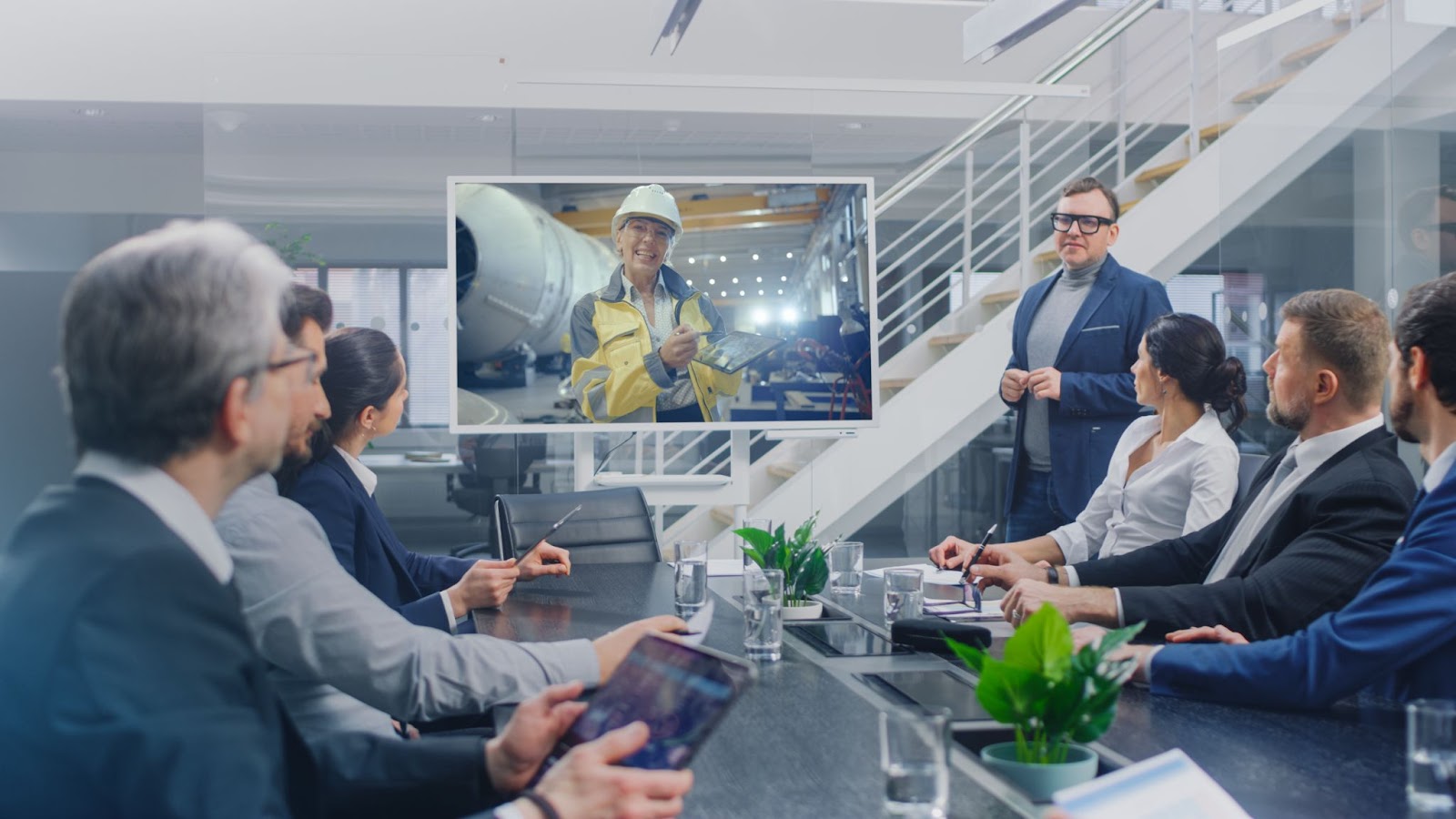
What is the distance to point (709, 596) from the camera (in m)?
2.54

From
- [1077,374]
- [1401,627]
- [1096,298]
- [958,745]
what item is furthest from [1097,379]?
[958,745]

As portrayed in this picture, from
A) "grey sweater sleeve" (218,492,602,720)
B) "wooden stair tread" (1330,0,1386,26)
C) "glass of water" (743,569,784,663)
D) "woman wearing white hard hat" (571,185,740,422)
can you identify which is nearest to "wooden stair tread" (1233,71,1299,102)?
"wooden stair tread" (1330,0,1386,26)

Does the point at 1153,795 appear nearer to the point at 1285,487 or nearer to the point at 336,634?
the point at 336,634

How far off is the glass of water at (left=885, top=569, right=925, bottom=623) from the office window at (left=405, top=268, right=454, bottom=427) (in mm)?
3325

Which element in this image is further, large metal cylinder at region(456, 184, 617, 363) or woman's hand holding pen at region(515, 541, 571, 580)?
large metal cylinder at region(456, 184, 617, 363)

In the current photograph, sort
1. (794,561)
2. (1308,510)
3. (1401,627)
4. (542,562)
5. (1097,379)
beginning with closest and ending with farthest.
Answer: (1401,627) → (1308,510) → (794,561) → (542,562) → (1097,379)

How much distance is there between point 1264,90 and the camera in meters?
4.89

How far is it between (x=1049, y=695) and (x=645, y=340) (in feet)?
10.9

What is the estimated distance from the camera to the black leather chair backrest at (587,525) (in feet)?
10.3

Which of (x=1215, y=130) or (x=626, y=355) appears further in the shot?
(x=1215, y=130)

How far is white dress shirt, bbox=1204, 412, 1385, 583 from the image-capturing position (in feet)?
6.71

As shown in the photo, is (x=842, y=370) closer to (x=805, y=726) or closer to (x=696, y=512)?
(x=696, y=512)

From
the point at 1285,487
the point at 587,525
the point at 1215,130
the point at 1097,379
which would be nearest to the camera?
the point at 1285,487

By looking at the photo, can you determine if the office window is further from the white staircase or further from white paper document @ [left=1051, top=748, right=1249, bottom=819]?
white paper document @ [left=1051, top=748, right=1249, bottom=819]
